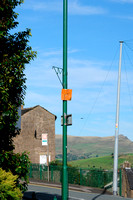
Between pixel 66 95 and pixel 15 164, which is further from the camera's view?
pixel 15 164

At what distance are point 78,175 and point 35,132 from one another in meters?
17.5

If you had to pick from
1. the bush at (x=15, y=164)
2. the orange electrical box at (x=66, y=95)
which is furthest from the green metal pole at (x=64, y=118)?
the bush at (x=15, y=164)

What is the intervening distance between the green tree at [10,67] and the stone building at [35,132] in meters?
38.0

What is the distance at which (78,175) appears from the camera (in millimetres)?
38188

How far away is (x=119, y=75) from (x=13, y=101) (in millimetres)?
16289

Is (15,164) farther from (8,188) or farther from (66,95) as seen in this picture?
(66,95)

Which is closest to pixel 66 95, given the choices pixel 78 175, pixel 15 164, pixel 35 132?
pixel 15 164

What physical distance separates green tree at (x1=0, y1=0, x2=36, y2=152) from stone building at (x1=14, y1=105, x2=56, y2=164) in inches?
1497

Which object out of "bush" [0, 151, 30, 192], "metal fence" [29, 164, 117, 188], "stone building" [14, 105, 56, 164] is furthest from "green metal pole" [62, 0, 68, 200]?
"stone building" [14, 105, 56, 164]

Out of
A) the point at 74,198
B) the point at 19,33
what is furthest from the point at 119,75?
the point at 19,33

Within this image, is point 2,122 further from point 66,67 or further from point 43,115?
point 43,115

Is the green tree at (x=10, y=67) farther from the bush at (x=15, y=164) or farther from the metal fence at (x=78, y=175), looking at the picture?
the metal fence at (x=78, y=175)

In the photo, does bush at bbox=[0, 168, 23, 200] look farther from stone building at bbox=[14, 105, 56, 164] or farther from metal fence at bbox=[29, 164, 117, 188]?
stone building at bbox=[14, 105, 56, 164]

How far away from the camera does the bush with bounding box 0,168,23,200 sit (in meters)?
13.0
